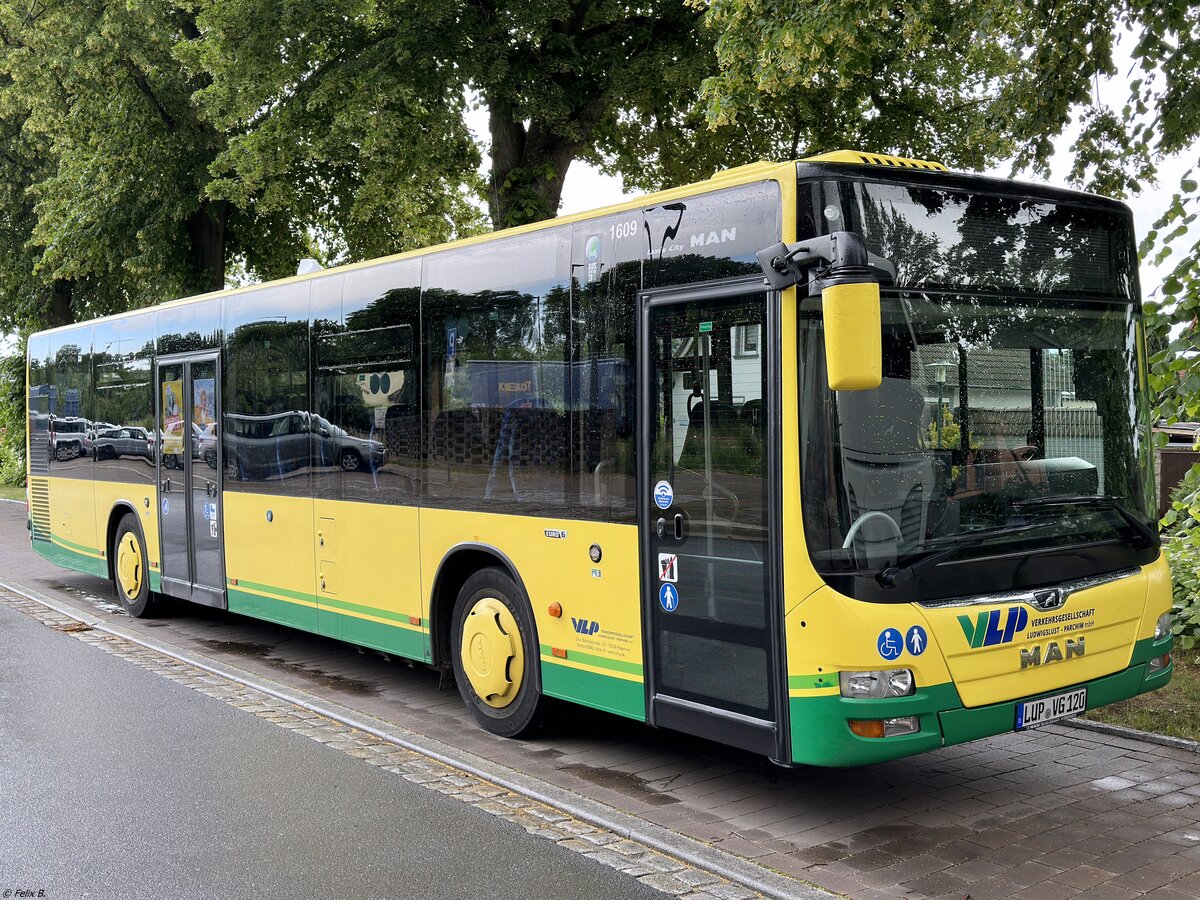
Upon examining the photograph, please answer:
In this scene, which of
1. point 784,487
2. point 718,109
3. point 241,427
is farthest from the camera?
point 718,109

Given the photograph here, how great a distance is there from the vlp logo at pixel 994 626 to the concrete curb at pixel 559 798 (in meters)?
1.34

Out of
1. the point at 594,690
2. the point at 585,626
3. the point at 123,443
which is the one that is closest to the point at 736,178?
the point at 585,626

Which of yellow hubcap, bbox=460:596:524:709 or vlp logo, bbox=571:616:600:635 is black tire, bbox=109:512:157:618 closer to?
yellow hubcap, bbox=460:596:524:709

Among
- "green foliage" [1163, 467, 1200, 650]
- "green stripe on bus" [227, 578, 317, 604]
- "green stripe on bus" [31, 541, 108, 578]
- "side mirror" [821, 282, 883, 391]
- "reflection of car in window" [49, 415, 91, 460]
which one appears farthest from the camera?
"reflection of car in window" [49, 415, 91, 460]

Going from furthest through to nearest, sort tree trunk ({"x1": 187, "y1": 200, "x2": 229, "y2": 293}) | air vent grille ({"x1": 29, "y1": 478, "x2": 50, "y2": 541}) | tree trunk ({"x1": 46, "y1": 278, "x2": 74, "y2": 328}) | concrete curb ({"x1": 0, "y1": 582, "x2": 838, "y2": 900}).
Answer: tree trunk ({"x1": 46, "y1": 278, "x2": 74, "y2": 328}), tree trunk ({"x1": 187, "y1": 200, "x2": 229, "y2": 293}), air vent grille ({"x1": 29, "y1": 478, "x2": 50, "y2": 541}), concrete curb ({"x1": 0, "y1": 582, "x2": 838, "y2": 900})

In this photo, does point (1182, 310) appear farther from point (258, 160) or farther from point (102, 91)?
point (102, 91)

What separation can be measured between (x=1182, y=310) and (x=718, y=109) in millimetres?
6167

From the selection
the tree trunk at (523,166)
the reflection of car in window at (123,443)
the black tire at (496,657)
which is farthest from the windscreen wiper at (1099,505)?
the tree trunk at (523,166)

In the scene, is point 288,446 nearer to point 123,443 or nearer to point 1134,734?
point 123,443

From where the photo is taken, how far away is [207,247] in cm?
2672

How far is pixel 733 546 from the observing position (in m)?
5.83

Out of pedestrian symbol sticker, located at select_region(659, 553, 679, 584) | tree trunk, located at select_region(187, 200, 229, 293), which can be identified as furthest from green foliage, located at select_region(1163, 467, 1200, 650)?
tree trunk, located at select_region(187, 200, 229, 293)

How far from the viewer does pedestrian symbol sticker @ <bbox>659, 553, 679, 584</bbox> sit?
20.2 feet

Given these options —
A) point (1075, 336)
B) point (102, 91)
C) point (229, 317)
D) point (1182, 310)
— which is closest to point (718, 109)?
point (229, 317)
